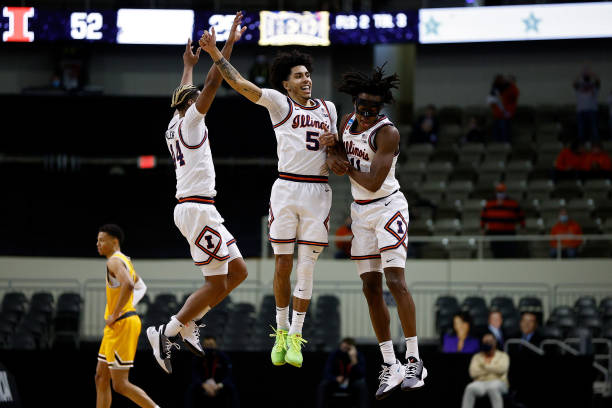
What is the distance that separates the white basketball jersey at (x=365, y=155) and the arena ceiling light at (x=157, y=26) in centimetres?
1168

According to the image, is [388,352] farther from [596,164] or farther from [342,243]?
[596,164]

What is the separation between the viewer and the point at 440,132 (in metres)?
22.6

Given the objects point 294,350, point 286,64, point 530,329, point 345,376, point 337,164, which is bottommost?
point 345,376

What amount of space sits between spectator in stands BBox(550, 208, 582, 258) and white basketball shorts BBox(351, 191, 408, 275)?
32.8ft

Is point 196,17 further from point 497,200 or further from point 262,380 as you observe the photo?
point 262,380

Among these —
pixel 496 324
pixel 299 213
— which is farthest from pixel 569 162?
pixel 299 213

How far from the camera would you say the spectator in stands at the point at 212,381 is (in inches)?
528

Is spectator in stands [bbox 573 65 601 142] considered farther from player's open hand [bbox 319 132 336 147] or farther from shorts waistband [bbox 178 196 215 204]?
shorts waistband [bbox 178 196 215 204]

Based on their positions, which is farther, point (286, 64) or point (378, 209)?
point (286, 64)

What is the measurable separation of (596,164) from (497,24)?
3757mm

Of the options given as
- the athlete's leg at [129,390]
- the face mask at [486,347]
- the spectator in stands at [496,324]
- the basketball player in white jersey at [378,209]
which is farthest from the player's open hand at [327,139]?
the spectator in stands at [496,324]

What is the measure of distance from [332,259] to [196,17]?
5814mm

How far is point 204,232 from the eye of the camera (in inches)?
342

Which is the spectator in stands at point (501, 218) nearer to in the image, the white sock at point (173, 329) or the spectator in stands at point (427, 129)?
the spectator in stands at point (427, 129)
